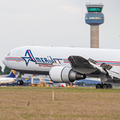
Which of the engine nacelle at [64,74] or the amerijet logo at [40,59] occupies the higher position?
the amerijet logo at [40,59]

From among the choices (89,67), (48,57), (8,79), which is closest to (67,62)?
(48,57)

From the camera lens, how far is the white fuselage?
41219 mm

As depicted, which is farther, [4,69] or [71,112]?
[4,69]

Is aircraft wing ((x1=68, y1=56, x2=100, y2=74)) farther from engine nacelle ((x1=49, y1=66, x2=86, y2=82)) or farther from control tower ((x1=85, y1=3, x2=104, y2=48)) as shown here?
control tower ((x1=85, y1=3, x2=104, y2=48))

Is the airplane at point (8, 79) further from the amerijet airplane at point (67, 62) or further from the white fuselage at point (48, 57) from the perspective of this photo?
the white fuselage at point (48, 57)

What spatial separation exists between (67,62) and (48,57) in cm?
226

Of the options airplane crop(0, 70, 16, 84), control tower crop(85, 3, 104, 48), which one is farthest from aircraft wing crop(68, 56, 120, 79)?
control tower crop(85, 3, 104, 48)

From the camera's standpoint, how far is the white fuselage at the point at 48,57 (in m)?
41.2

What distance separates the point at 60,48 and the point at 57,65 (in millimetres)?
2118

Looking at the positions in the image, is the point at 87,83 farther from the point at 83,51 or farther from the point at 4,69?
the point at 4,69

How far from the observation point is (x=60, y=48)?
4347cm

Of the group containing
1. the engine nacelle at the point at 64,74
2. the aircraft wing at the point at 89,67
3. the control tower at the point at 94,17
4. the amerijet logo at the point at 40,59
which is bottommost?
the engine nacelle at the point at 64,74

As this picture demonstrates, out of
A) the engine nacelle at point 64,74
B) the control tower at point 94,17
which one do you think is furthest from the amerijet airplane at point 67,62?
the control tower at point 94,17

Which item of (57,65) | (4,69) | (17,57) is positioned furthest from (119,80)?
(4,69)
